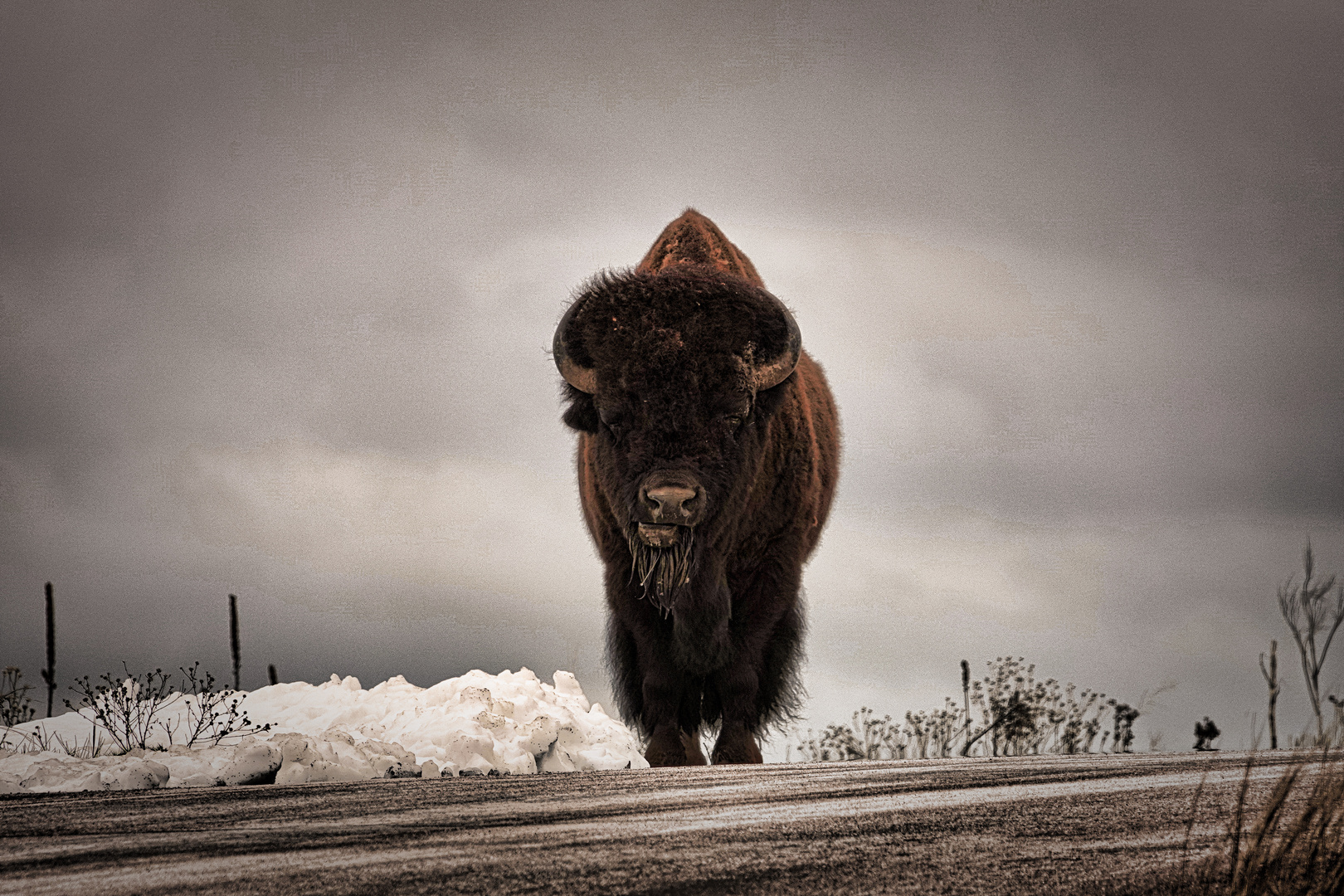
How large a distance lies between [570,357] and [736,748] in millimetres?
2593

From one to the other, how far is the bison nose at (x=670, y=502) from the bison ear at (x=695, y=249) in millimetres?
2442

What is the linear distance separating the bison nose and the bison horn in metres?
0.95

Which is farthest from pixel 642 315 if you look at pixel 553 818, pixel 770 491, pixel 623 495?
pixel 553 818

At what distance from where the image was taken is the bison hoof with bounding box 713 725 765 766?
20.8 ft

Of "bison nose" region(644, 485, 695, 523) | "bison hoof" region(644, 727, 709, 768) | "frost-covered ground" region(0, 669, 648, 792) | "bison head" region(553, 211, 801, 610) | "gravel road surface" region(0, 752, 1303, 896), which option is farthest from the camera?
"bison hoof" region(644, 727, 709, 768)

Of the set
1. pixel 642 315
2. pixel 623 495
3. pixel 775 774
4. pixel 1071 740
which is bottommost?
pixel 1071 740

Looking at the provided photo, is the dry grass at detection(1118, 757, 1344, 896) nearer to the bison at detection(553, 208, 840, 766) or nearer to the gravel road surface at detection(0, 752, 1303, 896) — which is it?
the gravel road surface at detection(0, 752, 1303, 896)

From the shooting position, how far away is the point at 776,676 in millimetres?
6930

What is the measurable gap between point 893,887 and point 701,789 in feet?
4.63

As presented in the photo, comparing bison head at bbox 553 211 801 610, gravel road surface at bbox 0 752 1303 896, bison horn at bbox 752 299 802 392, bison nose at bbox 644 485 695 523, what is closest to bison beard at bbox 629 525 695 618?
bison head at bbox 553 211 801 610

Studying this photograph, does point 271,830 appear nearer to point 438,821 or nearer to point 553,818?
point 438,821

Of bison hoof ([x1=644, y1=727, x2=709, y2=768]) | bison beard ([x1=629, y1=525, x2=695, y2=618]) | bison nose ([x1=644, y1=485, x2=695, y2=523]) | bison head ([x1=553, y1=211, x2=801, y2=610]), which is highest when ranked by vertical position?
bison head ([x1=553, y1=211, x2=801, y2=610])

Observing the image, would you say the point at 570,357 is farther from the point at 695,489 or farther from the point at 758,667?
the point at 758,667

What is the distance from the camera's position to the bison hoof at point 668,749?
255 inches
